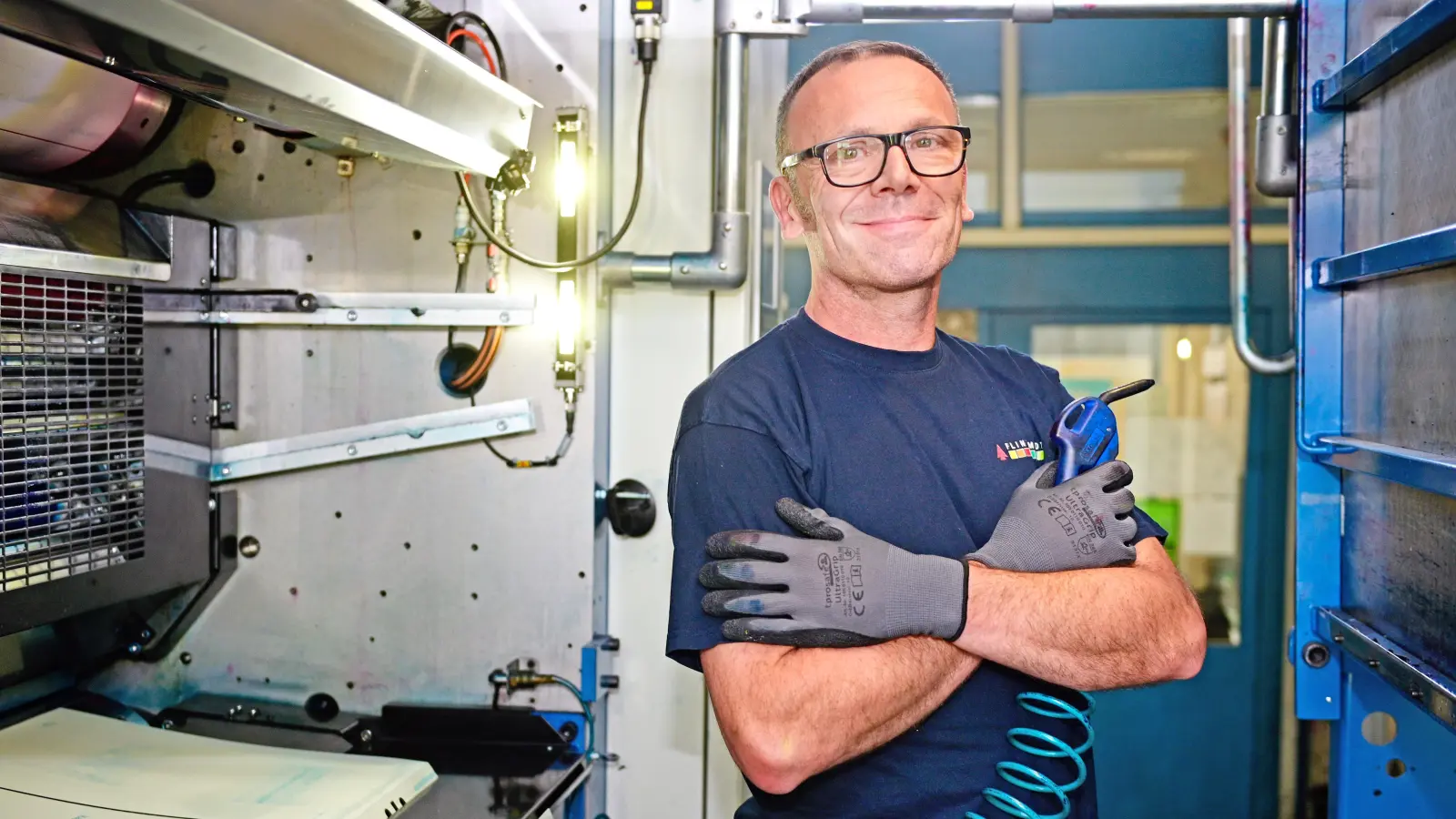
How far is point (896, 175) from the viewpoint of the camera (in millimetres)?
1383

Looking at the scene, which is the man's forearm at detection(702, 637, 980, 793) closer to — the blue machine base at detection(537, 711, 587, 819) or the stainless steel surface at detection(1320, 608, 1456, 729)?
the stainless steel surface at detection(1320, 608, 1456, 729)

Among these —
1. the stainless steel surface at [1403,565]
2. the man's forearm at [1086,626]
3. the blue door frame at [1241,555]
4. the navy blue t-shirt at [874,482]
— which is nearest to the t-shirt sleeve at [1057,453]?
the navy blue t-shirt at [874,482]

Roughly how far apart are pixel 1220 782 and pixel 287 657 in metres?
3.40

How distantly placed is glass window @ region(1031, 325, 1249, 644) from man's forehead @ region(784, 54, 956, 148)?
2537 millimetres

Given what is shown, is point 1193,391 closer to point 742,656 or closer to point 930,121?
point 930,121

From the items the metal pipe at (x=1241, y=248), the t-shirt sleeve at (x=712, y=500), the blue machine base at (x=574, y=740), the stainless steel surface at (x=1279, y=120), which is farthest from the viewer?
the blue machine base at (x=574, y=740)

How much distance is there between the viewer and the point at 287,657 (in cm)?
209

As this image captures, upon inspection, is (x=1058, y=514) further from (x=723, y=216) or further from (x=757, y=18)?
(x=757, y=18)

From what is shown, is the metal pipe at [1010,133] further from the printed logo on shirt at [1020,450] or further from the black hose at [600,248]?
the printed logo on shirt at [1020,450]

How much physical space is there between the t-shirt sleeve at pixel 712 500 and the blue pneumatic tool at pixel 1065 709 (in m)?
0.39

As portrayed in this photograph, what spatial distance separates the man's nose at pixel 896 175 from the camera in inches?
54.4

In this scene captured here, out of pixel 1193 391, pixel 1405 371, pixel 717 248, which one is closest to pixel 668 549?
pixel 717 248

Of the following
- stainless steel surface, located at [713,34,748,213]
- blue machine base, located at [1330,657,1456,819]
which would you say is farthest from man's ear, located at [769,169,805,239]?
blue machine base, located at [1330,657,1456,819]

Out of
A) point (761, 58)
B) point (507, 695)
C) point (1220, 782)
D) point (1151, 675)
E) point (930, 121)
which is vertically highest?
point (761, 58)
